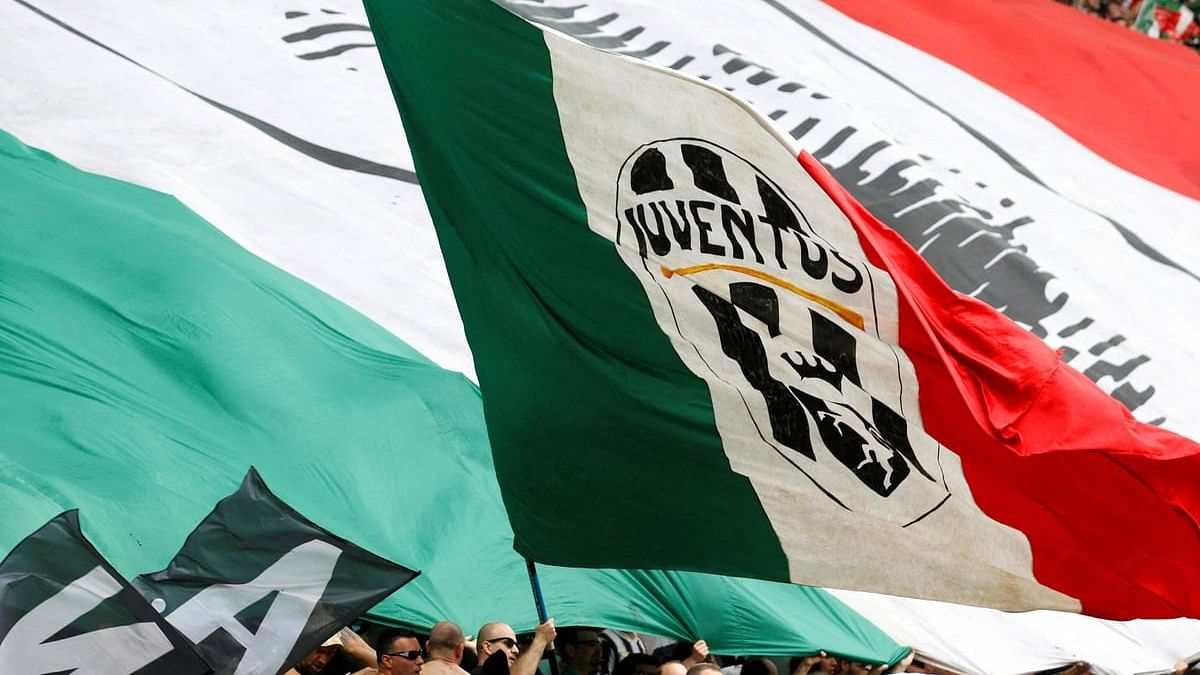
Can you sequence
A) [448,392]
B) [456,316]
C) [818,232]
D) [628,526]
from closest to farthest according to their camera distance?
[818,232], [628,526], [448,392], [456,316]

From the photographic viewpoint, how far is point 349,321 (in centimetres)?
595

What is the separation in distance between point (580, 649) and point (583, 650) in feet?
0.04

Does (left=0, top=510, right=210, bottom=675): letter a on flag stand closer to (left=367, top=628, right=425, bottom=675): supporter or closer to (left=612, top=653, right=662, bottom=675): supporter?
(left=367, top=628, right=425, bottom=675): supporter

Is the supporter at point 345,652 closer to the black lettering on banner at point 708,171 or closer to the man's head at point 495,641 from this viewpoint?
the man's head at point 495,641

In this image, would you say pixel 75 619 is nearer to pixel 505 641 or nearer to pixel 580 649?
pixel 505 641

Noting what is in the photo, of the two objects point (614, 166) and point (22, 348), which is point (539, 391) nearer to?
point (614, 166)

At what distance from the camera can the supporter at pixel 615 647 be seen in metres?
5.78

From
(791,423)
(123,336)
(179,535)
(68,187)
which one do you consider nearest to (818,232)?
(791,423)

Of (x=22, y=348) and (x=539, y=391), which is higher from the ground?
(x=539, y=391)

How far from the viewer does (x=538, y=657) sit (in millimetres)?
4590

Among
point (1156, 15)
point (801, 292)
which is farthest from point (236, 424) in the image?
point (1156, 15)

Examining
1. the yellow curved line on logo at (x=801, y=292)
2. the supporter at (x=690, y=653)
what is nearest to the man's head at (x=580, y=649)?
the supporter at (x=690, y=653)

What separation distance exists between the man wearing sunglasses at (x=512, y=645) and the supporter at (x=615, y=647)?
993mm

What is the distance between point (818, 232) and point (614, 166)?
579 millimetres
